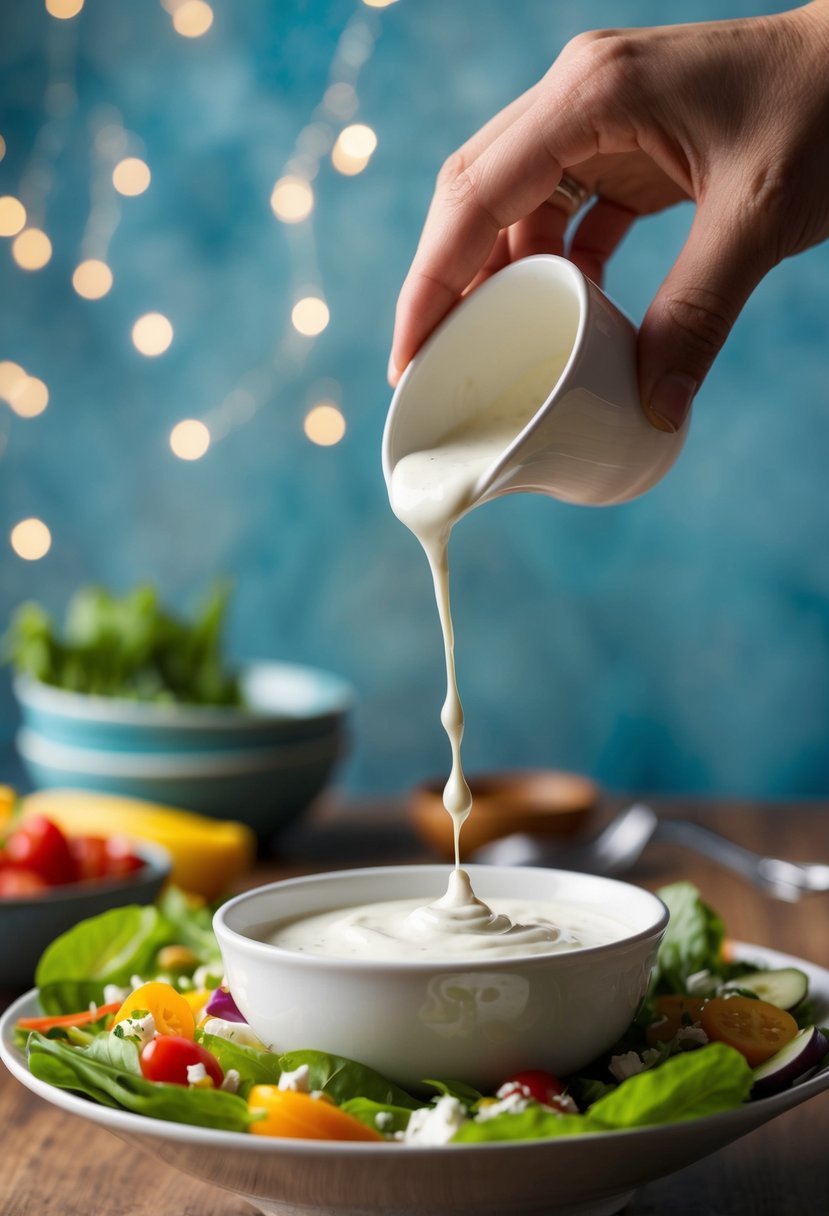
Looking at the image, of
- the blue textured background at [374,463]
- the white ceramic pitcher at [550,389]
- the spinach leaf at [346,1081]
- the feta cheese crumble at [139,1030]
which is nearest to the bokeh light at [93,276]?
the blue textured background at [374,463]

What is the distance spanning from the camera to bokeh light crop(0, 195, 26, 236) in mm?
3293

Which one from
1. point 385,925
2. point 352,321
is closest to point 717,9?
point 352,321

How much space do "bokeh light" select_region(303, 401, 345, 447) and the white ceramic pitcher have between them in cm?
191

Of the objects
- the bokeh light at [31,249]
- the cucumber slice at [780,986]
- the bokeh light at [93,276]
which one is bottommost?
the cucumber slice at [780,986]

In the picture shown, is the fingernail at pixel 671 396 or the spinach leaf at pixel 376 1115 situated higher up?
the fingernail at pixel 671 396

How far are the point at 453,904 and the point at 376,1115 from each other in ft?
0.77

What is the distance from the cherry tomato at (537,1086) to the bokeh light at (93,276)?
8.70 feet

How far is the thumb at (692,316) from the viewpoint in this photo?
1.27 meters

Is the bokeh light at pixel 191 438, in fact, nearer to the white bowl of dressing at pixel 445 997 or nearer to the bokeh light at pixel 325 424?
the bokeh light at pixel 325 424

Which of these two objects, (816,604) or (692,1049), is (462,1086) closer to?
(692,1049)

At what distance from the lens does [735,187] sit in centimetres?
130

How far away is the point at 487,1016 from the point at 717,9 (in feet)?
8.80

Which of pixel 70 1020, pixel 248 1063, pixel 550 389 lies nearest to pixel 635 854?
pixel 550 389

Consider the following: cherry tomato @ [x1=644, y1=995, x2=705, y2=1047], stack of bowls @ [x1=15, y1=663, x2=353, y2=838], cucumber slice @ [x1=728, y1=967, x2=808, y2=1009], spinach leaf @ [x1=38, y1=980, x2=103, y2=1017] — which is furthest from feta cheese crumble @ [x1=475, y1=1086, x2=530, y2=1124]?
stack of bowls @ [x1=15, y1=663, x2=353, y2=838]
